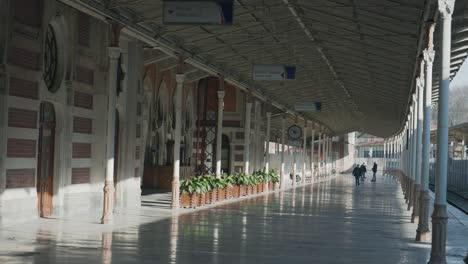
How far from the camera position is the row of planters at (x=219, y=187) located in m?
26.9

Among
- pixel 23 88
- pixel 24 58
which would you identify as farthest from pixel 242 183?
pixel 24 58

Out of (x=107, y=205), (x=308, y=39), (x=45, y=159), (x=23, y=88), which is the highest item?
(x=308, y=39)

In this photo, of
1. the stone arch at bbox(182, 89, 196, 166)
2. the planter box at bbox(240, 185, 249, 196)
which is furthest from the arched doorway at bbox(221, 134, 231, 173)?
the planter box at bbox(240, 185, 249, 196)

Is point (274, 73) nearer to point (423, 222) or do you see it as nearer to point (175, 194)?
point (175, 194)

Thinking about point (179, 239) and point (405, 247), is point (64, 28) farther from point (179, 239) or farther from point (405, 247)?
point (405, 247)

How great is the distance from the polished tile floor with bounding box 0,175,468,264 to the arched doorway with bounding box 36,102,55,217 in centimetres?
84

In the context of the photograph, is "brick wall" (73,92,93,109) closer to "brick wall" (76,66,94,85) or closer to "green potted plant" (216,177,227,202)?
"brick wall" (76,66,94,85)

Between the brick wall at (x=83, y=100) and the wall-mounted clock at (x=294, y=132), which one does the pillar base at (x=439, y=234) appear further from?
the wall-mounted clock at (x=294, y=132)

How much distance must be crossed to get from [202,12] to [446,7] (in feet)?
17.2

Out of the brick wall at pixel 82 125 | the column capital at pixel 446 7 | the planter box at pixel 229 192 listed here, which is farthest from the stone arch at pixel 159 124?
the column capital at pixel 446 7

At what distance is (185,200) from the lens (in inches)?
1048

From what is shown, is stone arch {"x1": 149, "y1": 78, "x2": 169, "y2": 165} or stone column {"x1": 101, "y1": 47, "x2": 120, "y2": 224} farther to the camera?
stone arch {"x1": 149, "y1": 78, "x2": 169, "y2": 165}

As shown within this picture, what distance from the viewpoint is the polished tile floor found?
46.0 feet

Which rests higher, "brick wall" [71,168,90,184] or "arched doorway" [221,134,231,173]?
"arched doorway" [221,134,231,173]
